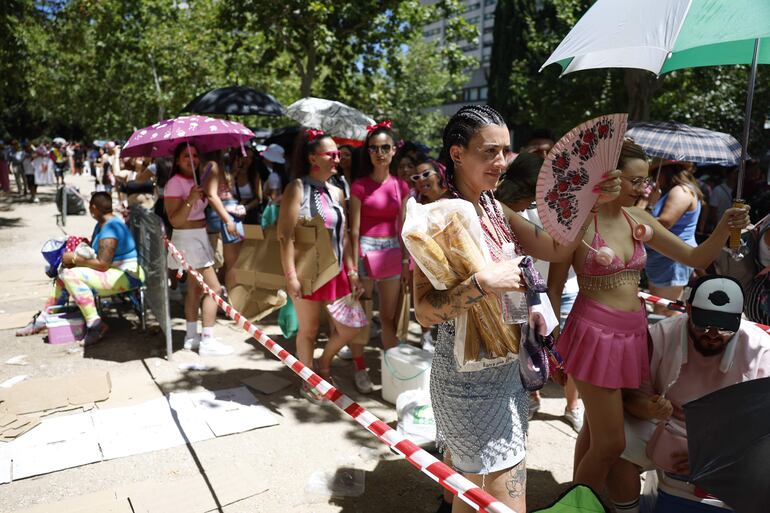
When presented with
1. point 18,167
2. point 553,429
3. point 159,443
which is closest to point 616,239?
point 553,429

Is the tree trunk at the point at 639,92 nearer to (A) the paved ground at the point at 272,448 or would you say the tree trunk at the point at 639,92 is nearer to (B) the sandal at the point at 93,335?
(A) the paved ground at the point at 272,448

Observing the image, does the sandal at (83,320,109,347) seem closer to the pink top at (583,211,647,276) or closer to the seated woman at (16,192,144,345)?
the seated woman at (16,192,144,345)

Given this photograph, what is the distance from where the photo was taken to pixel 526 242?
2287 millimetres

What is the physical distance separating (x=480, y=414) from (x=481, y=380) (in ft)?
0.41

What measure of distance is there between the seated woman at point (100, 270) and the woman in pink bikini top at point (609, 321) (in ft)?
15.1

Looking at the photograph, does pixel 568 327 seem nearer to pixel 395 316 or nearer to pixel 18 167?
pixel 395 316

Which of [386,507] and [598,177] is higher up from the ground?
[598,177]

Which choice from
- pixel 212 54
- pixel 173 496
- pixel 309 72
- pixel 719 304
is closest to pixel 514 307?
pixel 719 304

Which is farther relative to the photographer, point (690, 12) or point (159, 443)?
point (159, 443)

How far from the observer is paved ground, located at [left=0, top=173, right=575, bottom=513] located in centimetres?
318

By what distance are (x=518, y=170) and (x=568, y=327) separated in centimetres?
100

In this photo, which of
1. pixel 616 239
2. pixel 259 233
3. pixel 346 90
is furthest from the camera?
pixel 346 90

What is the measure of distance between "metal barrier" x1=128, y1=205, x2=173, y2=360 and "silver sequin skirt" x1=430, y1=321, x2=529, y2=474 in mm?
3714

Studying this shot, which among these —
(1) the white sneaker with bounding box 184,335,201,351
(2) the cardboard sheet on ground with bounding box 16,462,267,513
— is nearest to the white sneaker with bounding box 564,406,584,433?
(2) the cardboard sheet on ground with bounding box 16,462,267,513
